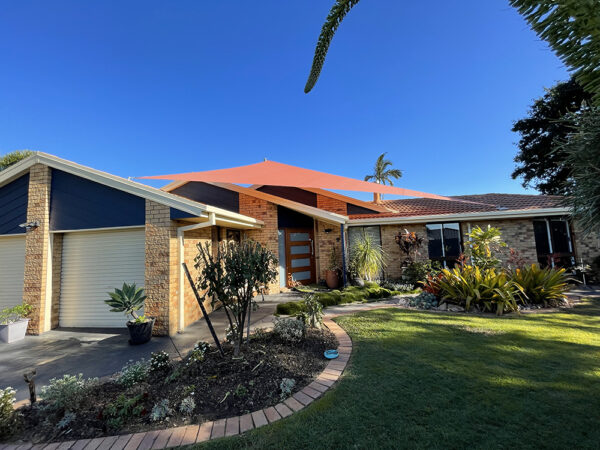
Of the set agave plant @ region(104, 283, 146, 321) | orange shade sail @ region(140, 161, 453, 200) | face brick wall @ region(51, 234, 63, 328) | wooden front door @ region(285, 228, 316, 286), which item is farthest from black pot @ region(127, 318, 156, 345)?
wooden front door @ region(285, 228, 316, 286)

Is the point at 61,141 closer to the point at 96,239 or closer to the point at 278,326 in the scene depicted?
the point at 96,239

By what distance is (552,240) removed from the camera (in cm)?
1147

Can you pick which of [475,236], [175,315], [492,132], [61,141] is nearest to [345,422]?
[175,315]

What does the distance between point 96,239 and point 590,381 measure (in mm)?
10175

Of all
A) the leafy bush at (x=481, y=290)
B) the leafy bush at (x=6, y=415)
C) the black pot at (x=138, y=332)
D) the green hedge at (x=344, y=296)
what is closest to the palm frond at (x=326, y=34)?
the leafy bush at (x=6, y=415)

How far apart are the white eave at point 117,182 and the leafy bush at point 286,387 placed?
423cm

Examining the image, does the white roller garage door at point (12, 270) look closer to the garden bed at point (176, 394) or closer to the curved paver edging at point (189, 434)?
the garden bed at point (176, 394)

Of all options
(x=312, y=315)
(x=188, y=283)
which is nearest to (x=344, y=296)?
(x=312, y=315)

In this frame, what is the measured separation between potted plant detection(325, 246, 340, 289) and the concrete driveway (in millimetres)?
4928

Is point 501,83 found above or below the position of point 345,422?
above

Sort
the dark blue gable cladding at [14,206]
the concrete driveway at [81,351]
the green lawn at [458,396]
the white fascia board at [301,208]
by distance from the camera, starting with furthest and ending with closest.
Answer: the white fascia board at [301,208] → the dark blue gable cladding at [14,206] → the concrete driveway at [81,351] → the green lawn at [458,396]

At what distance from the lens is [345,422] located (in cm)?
252

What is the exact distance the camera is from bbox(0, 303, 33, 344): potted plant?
5.86 m

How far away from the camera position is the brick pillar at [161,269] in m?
5.95
